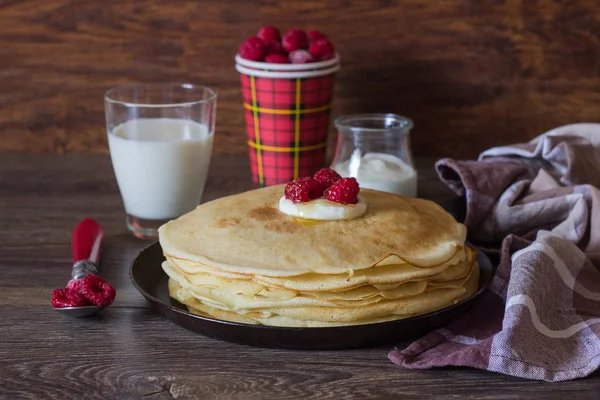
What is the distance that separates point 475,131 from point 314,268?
1.05 meters

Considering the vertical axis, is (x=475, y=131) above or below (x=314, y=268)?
below

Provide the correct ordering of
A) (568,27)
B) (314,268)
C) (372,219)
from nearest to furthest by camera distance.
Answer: (314,268) → (372,219) → (568,27)

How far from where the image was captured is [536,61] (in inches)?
75.0

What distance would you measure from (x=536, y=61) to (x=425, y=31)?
0.83ft

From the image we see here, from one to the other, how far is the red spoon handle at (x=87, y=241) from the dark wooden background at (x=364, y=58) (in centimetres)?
61

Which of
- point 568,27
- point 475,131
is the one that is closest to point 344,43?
point 475,131

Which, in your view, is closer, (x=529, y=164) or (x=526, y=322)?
(x=526, y=322)

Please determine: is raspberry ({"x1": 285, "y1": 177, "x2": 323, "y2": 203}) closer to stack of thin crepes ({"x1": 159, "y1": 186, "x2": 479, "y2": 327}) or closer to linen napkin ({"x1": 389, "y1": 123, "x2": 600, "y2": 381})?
stack of thin crepes ({"x1": 159, "y1": 186, "x2": 479, "y2": 327})

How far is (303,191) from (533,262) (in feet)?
1.03

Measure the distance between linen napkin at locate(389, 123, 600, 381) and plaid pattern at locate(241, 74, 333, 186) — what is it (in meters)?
0.32

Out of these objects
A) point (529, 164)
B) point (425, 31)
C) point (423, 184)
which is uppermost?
point (425, 31)

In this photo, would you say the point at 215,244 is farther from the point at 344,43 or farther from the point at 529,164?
the point at 344,43

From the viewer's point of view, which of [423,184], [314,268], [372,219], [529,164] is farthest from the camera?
[423,184]

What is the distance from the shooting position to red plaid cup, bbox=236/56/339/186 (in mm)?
1661
